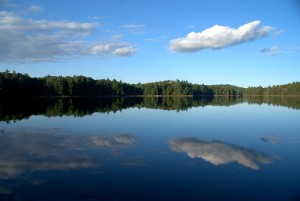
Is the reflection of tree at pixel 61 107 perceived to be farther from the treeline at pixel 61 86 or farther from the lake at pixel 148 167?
the lake at pixel 148 167

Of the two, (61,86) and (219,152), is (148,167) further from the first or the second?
Result: (61,86)

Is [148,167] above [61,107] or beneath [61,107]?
beneath

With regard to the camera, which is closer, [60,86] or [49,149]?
[49,149]

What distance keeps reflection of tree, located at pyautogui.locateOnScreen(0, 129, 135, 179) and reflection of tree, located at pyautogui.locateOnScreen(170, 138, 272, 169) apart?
3675mm

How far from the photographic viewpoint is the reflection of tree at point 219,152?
15.7m

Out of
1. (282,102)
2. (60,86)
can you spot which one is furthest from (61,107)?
(282,102)

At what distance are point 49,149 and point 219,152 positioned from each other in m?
10.00

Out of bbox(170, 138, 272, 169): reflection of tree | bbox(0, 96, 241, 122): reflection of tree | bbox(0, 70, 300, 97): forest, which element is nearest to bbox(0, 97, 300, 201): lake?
bbox(170, 138, 272, 169): reflection of tree

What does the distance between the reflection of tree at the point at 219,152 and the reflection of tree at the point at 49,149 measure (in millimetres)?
Answer: 3675

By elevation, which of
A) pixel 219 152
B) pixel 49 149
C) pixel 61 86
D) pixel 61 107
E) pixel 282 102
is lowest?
pixel 282 102

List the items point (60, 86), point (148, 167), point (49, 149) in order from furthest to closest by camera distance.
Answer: point (60, 86) < point (49, 149) < point (148, 167)

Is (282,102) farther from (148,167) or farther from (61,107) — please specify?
(148,167)

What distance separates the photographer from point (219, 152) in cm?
1773

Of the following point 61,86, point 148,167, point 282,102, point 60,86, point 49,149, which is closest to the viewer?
point 148,167
